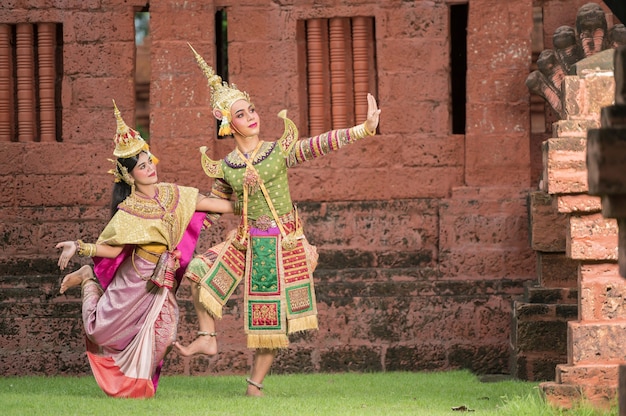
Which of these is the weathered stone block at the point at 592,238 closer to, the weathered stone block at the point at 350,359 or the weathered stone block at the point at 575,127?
the weathered stone block at the point at 575,127

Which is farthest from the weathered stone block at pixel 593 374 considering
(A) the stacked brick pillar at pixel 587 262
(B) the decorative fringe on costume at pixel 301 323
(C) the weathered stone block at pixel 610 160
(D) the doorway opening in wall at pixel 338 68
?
(D) the doorway opening in wall at pixel 338 68

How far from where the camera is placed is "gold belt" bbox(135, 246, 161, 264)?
27.6 ft

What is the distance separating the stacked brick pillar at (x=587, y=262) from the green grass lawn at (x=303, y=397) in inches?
6.8

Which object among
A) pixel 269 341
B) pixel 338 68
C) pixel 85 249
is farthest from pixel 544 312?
pixel 85 249

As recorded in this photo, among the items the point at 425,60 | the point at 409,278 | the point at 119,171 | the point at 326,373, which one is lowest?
the point at 326,373

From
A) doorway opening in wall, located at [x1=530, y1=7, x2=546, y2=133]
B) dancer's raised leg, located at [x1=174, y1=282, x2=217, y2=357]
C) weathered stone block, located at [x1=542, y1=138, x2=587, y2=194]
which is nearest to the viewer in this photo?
weathered stone block, located at [x1=542, y1=138, x2=587, y2=194]

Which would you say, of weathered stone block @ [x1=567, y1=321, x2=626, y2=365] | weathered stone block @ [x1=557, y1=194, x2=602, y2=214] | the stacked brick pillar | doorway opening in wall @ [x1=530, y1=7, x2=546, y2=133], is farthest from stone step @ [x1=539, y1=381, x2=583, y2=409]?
doorway opening in wall @ [x1=530, y1=7, x2=546, y2=133]

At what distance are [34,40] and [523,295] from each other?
14.9 ft

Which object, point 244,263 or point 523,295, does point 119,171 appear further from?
point 523,295

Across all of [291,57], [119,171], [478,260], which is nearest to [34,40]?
[291,57]

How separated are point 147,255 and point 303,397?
133cm

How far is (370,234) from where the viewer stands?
10742mm

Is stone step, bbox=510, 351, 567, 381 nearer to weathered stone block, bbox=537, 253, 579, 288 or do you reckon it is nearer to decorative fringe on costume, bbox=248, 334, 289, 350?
weathered stone block, bbox=537, 253, 579, 288

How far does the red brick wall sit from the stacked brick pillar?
→ 117 inches
